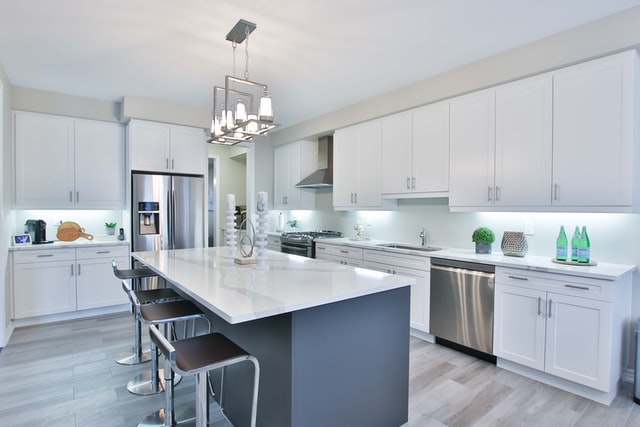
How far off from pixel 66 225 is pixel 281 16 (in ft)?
12.4

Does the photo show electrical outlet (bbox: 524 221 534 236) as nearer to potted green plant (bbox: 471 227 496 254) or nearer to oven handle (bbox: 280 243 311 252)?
potted green plant (bbox: 471 227 496 254)

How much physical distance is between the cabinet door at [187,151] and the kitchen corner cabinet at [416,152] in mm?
2554

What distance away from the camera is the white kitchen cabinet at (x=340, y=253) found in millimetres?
4133

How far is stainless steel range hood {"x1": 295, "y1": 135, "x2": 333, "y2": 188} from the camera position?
16.6 feet

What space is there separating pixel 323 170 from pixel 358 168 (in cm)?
96

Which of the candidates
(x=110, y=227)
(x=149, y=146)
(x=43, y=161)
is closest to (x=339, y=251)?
(x=149, y=146)

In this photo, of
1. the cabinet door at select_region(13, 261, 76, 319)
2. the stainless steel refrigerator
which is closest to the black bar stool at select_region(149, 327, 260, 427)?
the stainless steel refrigerator

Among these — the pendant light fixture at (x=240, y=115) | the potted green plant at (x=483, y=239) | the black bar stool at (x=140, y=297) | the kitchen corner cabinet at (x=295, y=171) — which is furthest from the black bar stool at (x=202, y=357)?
the kitchen corner cabinet at (x=295, y=171)

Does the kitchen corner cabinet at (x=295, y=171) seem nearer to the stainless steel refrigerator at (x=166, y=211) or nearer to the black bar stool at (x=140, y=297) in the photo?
the stainless steel refrigerator at (x=166, y=211)

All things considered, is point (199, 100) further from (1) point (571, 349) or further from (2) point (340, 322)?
(1) point (571, 349)

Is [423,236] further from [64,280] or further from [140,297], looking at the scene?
[64,280]

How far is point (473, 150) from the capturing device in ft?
10.6

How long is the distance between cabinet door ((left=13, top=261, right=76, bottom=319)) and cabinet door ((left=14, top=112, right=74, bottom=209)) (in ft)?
2.45

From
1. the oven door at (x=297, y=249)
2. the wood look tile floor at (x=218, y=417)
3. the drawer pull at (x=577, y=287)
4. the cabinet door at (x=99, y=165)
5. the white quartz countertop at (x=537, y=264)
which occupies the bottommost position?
the wood look tile floor at (x=218, y=417)
